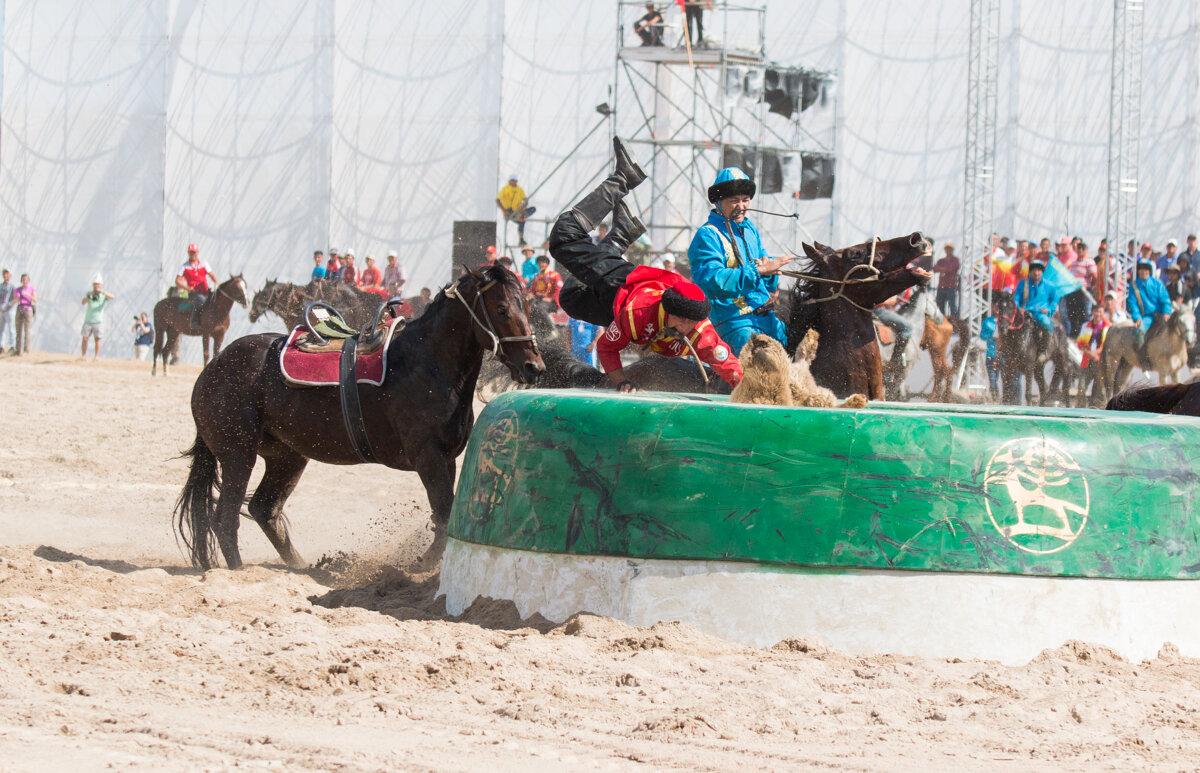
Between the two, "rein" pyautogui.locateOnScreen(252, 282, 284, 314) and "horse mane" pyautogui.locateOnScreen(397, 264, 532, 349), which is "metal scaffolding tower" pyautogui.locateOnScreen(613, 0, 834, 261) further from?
"horse mane" pyautogui.locateOnScreen(397, 264, 532, 349)

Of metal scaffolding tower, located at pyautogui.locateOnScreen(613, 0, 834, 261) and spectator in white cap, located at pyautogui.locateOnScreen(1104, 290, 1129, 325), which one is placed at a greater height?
metal scaffolding tower, located at pyautogui.locateOnScreen(613, 0, 834, 261)

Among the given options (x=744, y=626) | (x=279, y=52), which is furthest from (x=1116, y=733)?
(x=279, y=52)

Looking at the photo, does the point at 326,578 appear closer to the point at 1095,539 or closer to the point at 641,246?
the point at 1095,539

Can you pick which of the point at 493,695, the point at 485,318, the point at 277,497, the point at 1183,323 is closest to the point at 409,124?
the point at 1183,323

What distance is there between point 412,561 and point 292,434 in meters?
0.93

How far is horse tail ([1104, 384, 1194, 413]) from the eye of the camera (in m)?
6.25

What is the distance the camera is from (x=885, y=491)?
4117 millimetres

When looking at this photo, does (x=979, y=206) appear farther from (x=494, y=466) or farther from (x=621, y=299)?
(x=494, y=466)

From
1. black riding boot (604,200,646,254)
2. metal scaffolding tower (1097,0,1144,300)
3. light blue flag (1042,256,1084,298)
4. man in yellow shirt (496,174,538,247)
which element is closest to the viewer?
black riding boot (604,200,646,254)

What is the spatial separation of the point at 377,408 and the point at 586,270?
1.39 meters

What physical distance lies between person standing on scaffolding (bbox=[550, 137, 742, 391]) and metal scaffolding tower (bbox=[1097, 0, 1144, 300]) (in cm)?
1227

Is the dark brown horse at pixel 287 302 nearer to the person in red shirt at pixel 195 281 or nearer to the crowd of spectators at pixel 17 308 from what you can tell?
the person in red shirt at pixel 195 281

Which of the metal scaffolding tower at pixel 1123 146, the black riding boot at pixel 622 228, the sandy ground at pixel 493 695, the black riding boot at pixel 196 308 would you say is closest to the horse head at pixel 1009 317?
the metal scaffolding tower at pixel 1123 146

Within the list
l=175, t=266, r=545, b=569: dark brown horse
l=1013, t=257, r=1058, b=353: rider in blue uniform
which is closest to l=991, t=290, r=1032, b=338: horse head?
l=1013, t=257, r=1058, b=353: rider in blue uniform
